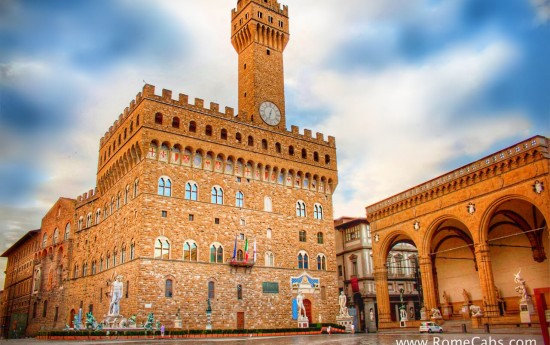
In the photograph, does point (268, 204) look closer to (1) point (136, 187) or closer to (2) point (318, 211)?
(2) point (318, 211)

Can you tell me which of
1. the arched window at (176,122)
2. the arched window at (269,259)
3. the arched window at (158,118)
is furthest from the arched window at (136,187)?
the arched window at (269,259)

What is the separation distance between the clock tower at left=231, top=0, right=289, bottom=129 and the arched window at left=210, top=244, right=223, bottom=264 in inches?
429

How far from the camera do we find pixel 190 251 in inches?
1267

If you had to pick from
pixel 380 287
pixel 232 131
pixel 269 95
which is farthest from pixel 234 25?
pixel 380 287

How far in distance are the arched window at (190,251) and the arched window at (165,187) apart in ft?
12.2

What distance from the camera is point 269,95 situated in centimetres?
4012

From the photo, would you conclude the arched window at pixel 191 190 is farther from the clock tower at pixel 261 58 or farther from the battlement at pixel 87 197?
the battlement at pixel 87 197

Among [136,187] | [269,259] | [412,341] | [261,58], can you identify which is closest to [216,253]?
[269,259]

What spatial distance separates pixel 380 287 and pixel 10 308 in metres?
Result: 50.6

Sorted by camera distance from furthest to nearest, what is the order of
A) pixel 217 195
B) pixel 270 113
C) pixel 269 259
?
pixel 270 113 < pixel 269 259 < pixel 217 195

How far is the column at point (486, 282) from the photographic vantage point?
87.5ft

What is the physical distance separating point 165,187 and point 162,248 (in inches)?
169

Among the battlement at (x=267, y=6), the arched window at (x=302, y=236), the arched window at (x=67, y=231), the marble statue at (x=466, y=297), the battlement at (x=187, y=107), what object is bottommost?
the marble statue at (x=466, y=297)

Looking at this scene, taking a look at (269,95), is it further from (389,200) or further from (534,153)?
(534,153)
